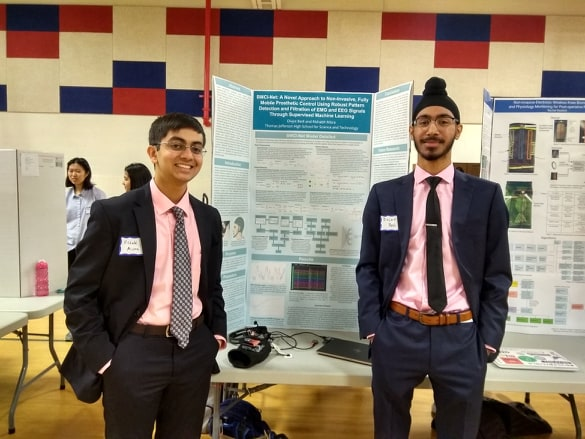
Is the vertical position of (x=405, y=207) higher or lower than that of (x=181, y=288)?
higher

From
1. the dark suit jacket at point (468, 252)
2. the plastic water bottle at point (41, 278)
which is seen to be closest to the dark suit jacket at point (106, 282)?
the dark suit jacket at point (468, 252)

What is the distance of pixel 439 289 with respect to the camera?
159cm

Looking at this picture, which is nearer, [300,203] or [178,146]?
[178,146]

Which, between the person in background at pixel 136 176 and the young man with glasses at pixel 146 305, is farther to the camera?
the person in background at pixel 136 176

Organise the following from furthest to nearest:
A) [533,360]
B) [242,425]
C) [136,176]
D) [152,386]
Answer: [136,176] → [242,425] → [533,360] → [152,386]

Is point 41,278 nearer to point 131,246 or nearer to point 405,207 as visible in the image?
point 131,246

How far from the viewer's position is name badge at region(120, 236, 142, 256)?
1.42 metres

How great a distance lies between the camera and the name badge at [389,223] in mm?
1670

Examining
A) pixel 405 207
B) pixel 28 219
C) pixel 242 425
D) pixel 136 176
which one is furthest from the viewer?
pixel 136 176

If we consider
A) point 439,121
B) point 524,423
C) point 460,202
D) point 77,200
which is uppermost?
point 439,121

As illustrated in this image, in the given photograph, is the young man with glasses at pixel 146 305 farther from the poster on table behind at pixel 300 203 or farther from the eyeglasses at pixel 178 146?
the poster on table behind at pixel 300 203

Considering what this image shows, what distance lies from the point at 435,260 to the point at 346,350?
81 cm

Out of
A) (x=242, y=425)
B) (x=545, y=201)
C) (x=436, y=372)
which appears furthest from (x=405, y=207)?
(x=242, y=425)

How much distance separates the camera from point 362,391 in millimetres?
3221
